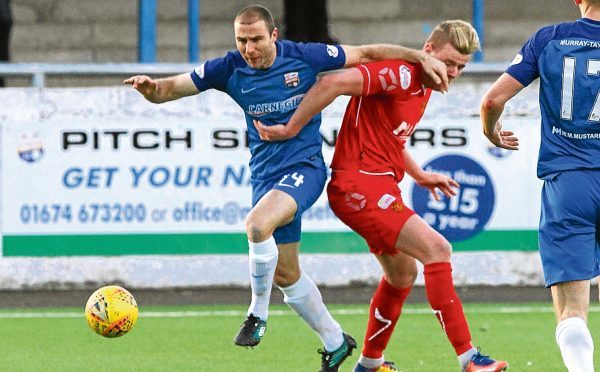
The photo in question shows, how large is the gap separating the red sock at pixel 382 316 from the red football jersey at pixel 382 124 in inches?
24.7

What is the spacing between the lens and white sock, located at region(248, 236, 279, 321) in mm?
7215

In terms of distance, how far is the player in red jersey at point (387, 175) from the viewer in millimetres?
7133

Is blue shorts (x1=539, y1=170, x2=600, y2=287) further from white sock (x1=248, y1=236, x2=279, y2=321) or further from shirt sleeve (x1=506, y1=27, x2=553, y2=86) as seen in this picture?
white sock (x1=248, y1=236, x2=279, y2=321)

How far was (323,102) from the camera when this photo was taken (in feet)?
23.9

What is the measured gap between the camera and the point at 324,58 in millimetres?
7617

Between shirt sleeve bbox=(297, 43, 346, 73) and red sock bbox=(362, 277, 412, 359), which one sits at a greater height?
shirt sleeve bbox=(297, 43, 346, 73)

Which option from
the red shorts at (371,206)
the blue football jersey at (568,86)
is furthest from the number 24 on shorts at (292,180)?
the blue football jersey at (568,86)

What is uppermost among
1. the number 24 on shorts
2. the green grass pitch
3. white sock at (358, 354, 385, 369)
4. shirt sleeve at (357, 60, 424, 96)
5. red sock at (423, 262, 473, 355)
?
shirt sleeve at (357, 60, 424, 96)

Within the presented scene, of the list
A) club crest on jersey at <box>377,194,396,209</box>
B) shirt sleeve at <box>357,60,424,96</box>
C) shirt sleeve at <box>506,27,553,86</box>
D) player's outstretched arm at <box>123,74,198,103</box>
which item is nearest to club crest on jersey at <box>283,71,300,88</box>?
shirt sleeve at <box>357,60,424,96</box>

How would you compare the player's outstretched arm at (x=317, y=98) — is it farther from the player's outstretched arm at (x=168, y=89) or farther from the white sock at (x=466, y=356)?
the white sock at (x=466, y=356)

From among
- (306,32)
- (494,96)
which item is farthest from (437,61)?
(306,32)

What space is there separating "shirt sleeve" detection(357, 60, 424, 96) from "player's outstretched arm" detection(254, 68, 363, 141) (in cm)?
5

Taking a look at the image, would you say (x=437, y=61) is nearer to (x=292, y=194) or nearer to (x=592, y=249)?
(x=292, y=194)

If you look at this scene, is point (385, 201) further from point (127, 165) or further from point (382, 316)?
point (127, 165)
